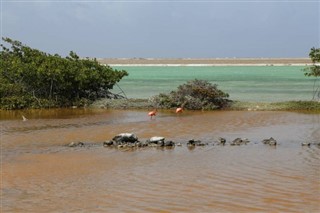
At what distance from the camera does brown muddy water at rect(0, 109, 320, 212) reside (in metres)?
8.63

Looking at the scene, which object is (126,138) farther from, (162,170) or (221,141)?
(162,170)

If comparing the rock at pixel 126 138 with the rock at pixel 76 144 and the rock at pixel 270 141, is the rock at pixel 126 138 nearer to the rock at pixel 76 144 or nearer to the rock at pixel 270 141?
the rock at pixel 76 144

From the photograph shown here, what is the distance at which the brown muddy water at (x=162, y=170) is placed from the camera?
8633mm

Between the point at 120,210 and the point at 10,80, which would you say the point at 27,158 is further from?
the point at 10,80

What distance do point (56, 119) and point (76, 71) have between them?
4.74 metres

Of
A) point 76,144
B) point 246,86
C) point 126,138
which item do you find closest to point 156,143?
point 126,138

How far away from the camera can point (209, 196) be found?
896cm

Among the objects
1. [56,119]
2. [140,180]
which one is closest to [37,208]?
[140,180]

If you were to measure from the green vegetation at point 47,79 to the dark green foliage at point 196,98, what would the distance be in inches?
151

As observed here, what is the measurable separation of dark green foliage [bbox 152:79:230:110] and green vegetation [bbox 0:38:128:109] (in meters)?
3.84

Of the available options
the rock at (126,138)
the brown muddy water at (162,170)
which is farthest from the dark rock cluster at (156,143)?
the brown muddy water at (162,170)

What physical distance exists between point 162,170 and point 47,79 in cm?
1601

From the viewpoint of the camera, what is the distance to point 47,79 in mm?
26000

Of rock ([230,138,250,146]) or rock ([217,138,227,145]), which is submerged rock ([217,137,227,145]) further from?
rock ([230,138,250,146])
